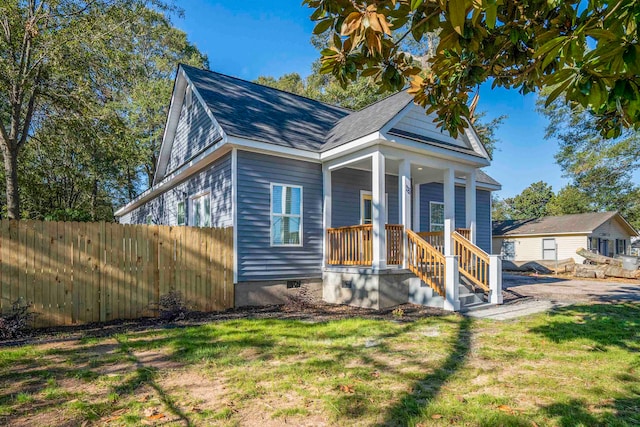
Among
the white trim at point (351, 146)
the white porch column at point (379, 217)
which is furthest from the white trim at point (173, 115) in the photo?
the white porch column at point (379, 217)

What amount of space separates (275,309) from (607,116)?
6517mm

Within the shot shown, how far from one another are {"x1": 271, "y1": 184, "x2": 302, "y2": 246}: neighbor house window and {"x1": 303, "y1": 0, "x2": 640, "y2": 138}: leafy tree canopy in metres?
5.45

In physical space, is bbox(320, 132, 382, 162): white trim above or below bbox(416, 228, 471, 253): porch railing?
above

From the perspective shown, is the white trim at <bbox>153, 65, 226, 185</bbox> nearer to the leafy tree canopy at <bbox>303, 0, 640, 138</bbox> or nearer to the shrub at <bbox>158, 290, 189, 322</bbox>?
the shrub at <bbox>158, 290, 189, 322</bbox>

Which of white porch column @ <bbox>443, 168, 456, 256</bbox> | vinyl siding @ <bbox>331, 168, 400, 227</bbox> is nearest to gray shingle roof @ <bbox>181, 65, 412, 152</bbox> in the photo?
vinyl siding @ <bbox>331, 168, 400, 227</bbox>

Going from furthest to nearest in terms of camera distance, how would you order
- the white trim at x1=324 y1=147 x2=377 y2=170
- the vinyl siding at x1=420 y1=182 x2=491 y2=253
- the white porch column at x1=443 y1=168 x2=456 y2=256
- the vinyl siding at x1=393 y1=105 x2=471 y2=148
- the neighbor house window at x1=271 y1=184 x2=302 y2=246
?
the vinyl siding at x1=420 y1=182 x2=491 y2=253 < the vinyl siding at x1=393 y1=105 x2=471 y2=148 < the neighbor house window at x1=271 y1=184 x2=302 y2=246 < the white porch column at x1=443 y1=168 x2=456 y2=256 < the white trim at x1=324 y1=147 x2=377 y2=170

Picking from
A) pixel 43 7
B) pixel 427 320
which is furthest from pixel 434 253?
pixel 43 7

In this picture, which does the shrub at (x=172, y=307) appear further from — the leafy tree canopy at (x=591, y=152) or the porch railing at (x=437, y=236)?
the leafy tree canopy at (x=591, y=152)

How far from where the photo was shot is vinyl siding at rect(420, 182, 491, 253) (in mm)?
12008

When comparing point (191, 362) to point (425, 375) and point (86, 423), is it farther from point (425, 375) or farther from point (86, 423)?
point (425, 375)

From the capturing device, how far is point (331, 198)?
374 inches

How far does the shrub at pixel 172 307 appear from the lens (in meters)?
6.71

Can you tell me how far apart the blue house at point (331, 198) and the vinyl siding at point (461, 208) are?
1159mm

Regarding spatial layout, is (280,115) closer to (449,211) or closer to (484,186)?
(449,211)
